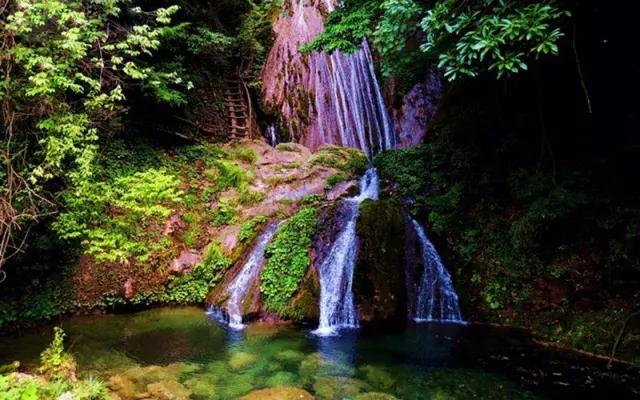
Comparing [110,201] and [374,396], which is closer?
[374,396]

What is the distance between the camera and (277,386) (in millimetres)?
5551

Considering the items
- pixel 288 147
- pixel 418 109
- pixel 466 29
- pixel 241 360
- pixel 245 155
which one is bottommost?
pixel 241 360

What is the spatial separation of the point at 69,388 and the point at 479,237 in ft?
25.4

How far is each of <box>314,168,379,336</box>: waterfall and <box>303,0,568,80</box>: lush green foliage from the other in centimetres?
391

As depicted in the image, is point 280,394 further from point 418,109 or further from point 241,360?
point 418,109

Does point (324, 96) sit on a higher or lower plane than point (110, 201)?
higher

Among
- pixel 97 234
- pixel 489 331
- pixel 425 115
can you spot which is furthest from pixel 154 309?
pixel 425 115

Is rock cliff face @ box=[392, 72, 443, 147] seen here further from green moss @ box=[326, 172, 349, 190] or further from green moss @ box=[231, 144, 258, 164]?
green moss @ box=[231, 144, 258, 164]

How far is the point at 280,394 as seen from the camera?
5309 millimetres

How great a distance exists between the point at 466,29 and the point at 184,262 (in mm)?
7577

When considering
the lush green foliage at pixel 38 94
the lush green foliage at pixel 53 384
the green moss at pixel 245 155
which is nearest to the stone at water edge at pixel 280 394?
the lush green foliage at pixel 53 384

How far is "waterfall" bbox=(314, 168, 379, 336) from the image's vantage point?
26.6 feet

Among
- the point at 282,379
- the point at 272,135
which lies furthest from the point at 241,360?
the point at 272,135

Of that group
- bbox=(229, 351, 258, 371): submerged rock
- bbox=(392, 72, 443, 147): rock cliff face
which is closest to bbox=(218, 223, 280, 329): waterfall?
bbox=(229, 351, 258, 371): submerged rock
